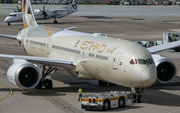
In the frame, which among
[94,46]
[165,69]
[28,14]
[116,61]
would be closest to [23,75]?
[94,46]

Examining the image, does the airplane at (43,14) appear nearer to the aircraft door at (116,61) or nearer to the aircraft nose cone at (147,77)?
the aircraft door at (116,61)

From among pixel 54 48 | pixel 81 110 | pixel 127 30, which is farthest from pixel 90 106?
pixel 127 30

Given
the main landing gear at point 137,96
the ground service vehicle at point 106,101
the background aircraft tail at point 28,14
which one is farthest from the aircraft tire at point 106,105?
the background aircraft tail at point 28,14

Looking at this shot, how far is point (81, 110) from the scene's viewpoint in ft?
80.1

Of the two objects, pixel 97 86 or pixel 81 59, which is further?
pixel 97 86

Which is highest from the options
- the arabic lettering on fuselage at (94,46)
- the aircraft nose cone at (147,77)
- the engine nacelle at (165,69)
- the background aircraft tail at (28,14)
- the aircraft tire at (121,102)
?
the background aircraft tail at (28,14)

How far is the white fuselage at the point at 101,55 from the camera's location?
24.3m

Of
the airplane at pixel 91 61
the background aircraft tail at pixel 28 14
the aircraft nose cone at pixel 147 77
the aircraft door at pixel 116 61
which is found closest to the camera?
the aircraft nose cone at pixel 147 77

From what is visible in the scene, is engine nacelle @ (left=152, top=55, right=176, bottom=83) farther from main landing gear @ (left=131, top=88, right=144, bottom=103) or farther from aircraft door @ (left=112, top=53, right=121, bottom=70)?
aircraft door @ (left=112, top=53, right=121, bottom=70)

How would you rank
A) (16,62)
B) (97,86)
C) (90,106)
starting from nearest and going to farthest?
(90,106), (16,62), (97,86)

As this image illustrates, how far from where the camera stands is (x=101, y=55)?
2683cm

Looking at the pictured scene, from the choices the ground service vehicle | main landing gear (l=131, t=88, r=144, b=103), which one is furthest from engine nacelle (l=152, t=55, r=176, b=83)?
the ground service vehicle

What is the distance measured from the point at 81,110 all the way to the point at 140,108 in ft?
15.2

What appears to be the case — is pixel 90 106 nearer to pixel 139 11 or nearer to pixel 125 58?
pixel 125 58
